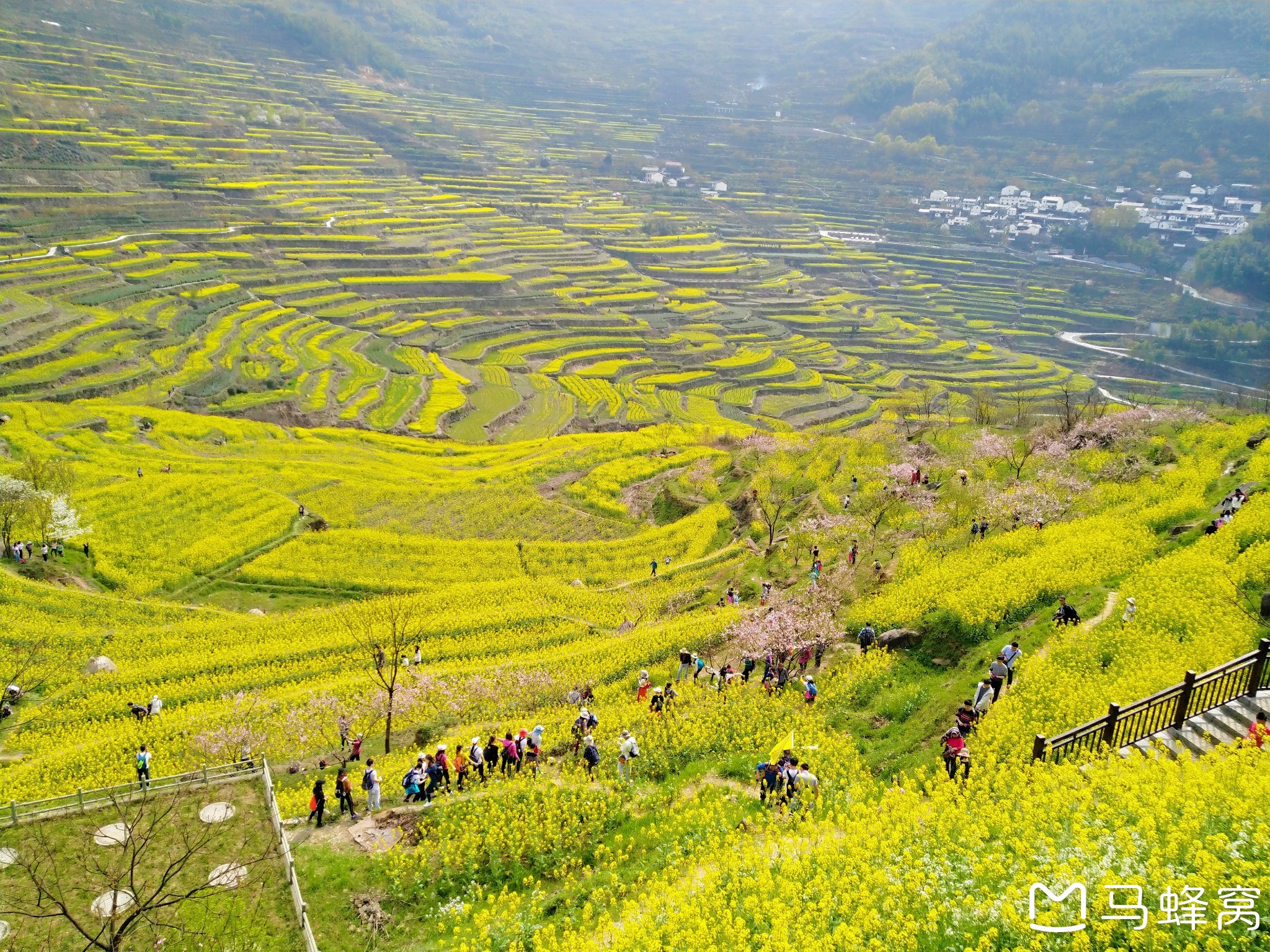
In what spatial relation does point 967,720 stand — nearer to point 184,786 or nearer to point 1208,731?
point 1208,731

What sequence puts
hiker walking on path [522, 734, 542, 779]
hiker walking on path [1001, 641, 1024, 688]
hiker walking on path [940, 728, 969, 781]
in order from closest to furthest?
hiker walking on path [940, 728, 969, 781]
hiker walking on path [1001, 641, 1024, 688]
hiker walking on path [522, 734, 542, 779]

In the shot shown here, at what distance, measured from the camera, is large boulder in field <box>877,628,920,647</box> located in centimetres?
2659

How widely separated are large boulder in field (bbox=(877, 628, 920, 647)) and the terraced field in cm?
5489

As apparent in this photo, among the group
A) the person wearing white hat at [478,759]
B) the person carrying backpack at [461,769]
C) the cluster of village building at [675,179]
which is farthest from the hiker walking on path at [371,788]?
the cluster of village building at [675,179]

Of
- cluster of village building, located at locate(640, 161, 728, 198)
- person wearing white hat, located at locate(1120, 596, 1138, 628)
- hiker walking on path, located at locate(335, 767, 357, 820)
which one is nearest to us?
hiker walking on path, located at locate(335, 767, 357, 820)

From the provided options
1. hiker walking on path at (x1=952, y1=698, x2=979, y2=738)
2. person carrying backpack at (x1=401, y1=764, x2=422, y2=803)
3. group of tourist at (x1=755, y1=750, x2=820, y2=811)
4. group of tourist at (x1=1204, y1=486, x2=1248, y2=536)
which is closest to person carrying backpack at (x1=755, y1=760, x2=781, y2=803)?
group of tourist at (x1=755, y1=750, x2=820, y2=811)

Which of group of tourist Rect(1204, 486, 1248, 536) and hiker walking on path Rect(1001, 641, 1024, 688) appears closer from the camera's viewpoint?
hiker walking on path Rect(1001, 641, 1024, 688)

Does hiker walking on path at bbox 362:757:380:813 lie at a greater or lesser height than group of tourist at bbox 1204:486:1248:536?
lesser

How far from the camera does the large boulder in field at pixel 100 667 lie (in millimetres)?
31969

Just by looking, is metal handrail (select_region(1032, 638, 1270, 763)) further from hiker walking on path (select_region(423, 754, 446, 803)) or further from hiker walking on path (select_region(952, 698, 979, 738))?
hiker walking on path (select_region(423, 754, 446, 803))

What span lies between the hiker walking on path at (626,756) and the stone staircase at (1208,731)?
437 inches

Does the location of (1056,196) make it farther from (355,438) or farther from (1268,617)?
(1268,617)

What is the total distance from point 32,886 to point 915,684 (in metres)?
22.1

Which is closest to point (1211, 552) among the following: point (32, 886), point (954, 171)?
point (32, 886)
